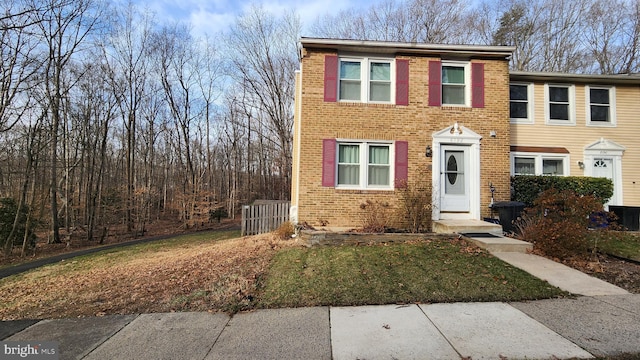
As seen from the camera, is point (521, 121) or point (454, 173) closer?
point (454, 173)

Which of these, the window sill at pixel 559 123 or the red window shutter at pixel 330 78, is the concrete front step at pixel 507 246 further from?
the window sill at pixel 559 123

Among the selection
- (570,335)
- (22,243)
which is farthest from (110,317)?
(22,243)

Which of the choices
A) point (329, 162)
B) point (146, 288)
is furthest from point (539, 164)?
point (146, 288)

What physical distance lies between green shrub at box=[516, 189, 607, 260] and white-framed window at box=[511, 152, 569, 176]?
426 cm

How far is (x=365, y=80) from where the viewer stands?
938cm

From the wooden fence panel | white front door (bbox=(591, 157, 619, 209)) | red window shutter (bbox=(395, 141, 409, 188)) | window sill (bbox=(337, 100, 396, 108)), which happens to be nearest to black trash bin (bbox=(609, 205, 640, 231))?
white front door (bbox=(591, 157, 619, 209))

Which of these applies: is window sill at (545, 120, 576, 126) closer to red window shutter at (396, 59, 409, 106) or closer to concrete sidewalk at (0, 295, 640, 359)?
red window shutter at (396, 59, 409, 106)

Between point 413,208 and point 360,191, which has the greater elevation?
point 360,191

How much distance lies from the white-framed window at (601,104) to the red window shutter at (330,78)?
32.3 feet

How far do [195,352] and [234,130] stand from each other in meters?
28.5

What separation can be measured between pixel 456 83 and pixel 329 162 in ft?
16.3

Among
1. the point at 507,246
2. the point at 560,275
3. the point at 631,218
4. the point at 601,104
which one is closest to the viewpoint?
the point at 560,275

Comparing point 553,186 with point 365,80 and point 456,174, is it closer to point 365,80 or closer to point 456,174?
point 456,174

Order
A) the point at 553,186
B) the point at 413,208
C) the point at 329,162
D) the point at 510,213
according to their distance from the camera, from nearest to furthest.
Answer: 1. the point at 510,213
2. the point at 413,208
3. the point at 329,162
4. the point at 553,186
